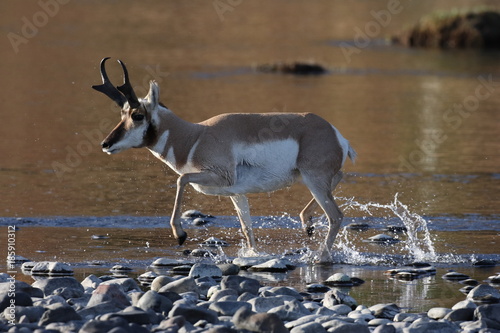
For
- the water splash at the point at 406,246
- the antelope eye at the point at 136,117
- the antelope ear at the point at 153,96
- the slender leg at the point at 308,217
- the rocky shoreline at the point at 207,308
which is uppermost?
the antelope ear at the point at 153,96

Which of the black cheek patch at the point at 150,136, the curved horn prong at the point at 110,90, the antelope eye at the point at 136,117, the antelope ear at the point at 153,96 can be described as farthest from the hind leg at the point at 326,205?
the curved horn prong at the point at 110,90

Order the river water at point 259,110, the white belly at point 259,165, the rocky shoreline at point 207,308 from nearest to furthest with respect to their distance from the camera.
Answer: the rocky shoreline at point 207,308 → the white belly at point 259,165 → the river water at point 259,110

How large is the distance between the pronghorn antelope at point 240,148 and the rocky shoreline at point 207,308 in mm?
1574

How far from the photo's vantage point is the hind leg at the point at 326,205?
13.0m

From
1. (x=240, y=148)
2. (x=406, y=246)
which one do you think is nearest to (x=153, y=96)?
(x=240, y=148)

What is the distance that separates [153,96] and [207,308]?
3623 mm

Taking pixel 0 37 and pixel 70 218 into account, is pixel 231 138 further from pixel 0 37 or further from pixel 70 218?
pixel 0 37

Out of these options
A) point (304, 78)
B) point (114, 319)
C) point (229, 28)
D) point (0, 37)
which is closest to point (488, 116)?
point (304, 78)

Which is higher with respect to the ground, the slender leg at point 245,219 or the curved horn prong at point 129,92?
the curved horn prong at point 129,92

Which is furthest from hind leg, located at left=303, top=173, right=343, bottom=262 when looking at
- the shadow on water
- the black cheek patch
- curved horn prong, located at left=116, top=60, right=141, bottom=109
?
curved horn prong, located at left=116, top=60, right=141, bottom=109

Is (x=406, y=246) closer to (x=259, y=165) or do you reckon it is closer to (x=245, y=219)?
(x=245, y=219)

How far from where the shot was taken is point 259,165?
13.0 m

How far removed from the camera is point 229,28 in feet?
168

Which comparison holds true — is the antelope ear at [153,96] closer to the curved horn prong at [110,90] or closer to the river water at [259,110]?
the curved horn prong at [110,90]
